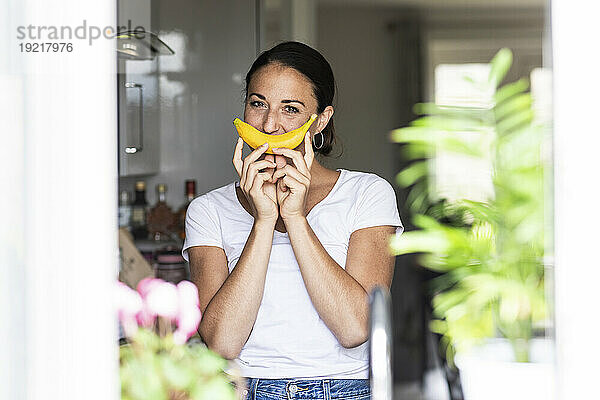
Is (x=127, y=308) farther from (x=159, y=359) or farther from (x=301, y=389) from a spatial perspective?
(x=301, y=389)

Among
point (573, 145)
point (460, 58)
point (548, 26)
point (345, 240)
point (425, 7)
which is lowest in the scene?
point (345, 240)

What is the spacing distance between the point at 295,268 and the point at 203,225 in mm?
205

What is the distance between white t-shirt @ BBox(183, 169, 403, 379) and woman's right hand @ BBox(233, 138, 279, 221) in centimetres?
9

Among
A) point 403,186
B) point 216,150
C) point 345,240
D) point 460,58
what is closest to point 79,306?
point 345,240

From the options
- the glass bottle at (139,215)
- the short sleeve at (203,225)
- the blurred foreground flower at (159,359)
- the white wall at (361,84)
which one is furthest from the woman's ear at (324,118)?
the white wall at (361,84)

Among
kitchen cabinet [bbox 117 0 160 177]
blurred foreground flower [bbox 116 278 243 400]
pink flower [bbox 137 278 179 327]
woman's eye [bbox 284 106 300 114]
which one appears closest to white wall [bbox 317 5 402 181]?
kitchen cabinet [bbox 117 0 160 177]

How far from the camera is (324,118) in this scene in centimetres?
153

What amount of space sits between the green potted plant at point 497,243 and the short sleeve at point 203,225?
1.28 feet

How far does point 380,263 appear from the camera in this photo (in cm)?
141

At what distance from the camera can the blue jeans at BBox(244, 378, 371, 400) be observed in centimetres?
134

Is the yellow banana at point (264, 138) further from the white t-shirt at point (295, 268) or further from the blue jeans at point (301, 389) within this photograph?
the blue jeans at point (301, 389)

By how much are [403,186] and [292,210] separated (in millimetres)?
3071

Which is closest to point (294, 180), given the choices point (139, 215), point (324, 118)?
point (324, 118)

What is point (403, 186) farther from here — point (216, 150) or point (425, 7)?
point (216, 150)
